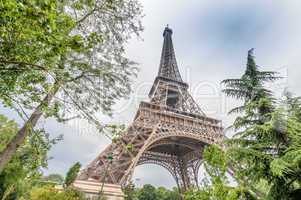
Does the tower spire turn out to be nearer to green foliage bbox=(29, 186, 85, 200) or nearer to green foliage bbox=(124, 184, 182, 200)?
green foliage bbox=(29, 186, 85, 200)

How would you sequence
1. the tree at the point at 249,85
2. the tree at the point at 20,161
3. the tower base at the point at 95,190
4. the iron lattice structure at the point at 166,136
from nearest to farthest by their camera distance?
the tree at the point at 20,161, the tree at the point at 249,85, the tower base at the point at 95,190, the iron lattice structure at the point at 166,136

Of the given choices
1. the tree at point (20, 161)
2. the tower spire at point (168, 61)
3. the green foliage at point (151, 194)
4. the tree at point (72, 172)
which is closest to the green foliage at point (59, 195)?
the tree at point (20, 161)

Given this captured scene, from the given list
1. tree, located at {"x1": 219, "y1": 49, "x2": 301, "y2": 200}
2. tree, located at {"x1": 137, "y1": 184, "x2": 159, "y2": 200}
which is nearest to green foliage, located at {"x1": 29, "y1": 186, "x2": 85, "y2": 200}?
tree, located at {"x1": 219, "y1": 49, "x2": 301, "y2": 200}

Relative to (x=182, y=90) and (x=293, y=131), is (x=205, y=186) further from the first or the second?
(x=182, y=90)

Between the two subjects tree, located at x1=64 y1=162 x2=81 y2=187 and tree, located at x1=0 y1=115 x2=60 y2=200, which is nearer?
tree, located at x1=0 y1=115 x2=60 y2=200

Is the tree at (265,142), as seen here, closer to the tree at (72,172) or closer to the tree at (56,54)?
the tree at (56,54)

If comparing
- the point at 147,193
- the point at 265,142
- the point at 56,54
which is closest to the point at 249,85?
the point at 265,142

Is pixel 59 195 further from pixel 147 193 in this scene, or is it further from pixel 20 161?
pixel 147 193

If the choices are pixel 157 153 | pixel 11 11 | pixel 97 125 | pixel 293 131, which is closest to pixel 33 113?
pixel 97 125
